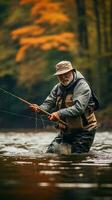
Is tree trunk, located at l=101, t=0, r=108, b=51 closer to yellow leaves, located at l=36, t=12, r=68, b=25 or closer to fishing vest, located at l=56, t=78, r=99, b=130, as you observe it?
yellow leaves, located at l=36, t=12, r=68, b=25

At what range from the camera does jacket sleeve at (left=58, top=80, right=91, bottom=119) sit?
11086mm

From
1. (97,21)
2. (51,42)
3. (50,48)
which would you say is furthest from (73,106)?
(97,21)

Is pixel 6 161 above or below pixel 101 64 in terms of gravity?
below

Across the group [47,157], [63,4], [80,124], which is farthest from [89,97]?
[63,4]

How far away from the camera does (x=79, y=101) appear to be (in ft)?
36.4

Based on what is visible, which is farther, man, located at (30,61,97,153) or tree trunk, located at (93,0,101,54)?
tree trunk, located at (93,0,101,54)

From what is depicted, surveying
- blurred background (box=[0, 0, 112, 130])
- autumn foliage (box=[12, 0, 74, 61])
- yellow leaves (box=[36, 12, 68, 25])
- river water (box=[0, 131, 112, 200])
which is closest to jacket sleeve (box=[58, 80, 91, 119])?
river water (box=[0, 131, 112, 200])

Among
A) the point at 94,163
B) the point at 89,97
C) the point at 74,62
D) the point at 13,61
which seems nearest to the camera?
the point at 94,163

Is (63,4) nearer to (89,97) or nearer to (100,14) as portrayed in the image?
(100,14)

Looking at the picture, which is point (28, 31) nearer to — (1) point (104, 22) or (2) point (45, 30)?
(2) point (45, 30)

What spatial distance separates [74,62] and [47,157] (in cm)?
1961

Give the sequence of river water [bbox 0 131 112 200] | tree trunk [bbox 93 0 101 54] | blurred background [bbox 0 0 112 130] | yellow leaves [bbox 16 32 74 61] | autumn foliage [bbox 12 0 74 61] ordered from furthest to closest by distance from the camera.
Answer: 1. tree trunk [bbox 93 0 101 54]
2. blurred background [bbox 0 0 112 130]
3. autumn foliage [bbox 12 0 74 61]
4. yellow leaves [bbox 16 32 74 61]
5. river water [bbox 0 131 112 200]

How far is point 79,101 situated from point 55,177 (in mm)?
3815

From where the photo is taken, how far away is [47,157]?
410 inches
